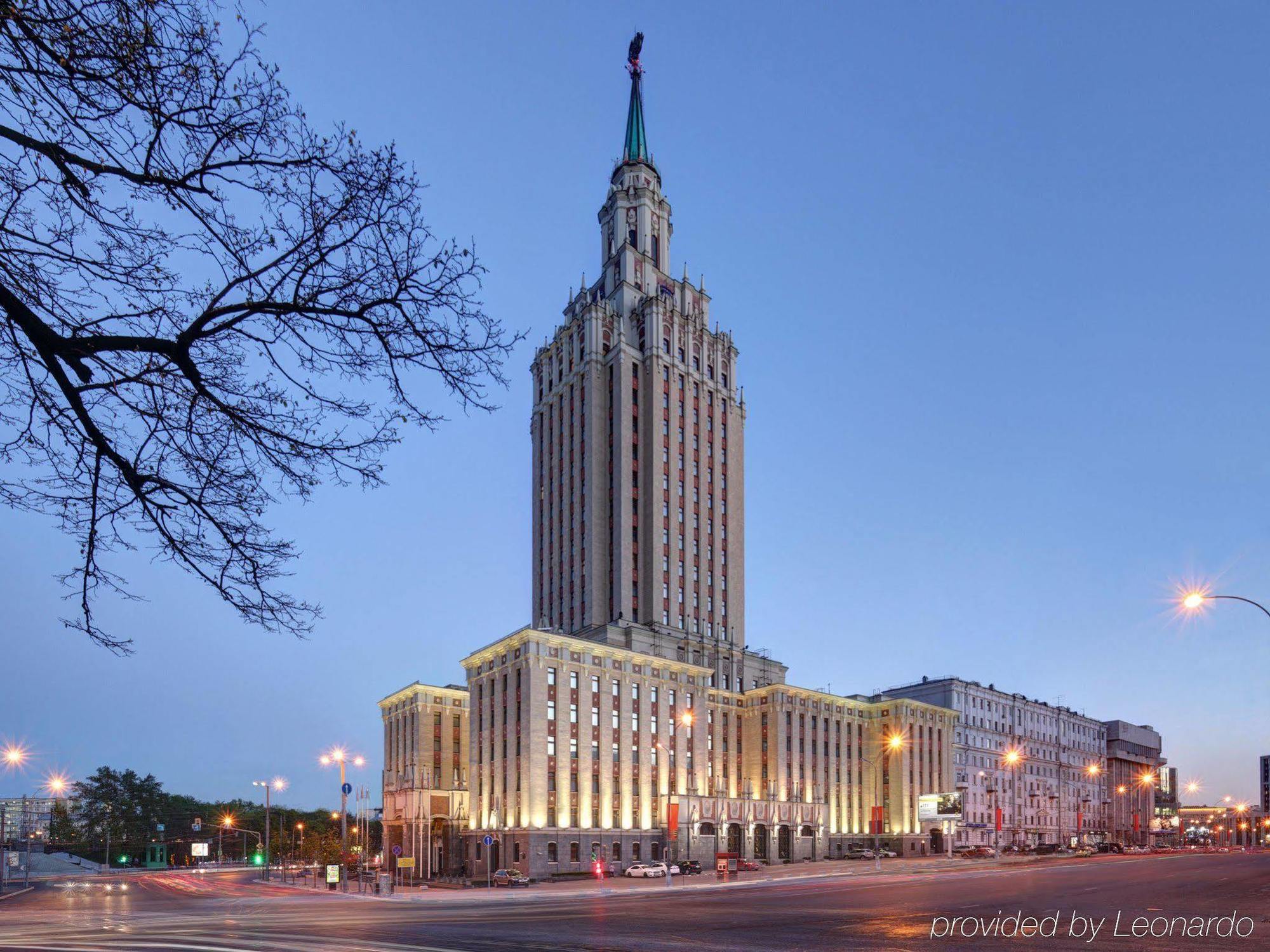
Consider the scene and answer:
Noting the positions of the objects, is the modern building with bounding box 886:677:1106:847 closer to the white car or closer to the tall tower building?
the tall tower building

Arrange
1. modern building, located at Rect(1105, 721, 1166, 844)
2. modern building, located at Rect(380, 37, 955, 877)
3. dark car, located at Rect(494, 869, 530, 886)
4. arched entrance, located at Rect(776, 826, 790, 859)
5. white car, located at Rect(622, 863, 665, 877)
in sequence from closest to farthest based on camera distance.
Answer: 1. dark car, located at Rect(494, 869, 530, 886)
2. white car, located at Rect(622, 863, 665, 877)
3. modern building, located at Rect(380, 37, 955, 877)
4. arched entrance, located at Rect(776, 826, 790, 859)
5. modern building, located at Rect(1105, 721, 1166, 844)

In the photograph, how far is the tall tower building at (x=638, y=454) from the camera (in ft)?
359

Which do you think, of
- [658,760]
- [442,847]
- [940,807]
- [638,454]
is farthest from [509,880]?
[638,454]

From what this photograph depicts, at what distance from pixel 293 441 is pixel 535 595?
115996mm

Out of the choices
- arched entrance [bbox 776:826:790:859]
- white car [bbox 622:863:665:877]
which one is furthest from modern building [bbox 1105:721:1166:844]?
white car [bbox 622:863:665:877]

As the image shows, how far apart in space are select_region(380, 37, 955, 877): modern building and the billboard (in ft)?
22.4

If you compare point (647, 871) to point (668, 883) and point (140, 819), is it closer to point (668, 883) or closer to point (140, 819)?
point (668, 883)

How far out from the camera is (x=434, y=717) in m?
108

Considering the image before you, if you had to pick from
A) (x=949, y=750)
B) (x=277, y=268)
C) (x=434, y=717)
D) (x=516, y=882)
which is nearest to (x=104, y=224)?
(x=277, y=268)

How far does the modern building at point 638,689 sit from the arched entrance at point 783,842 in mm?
229

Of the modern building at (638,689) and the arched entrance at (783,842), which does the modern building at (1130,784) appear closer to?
the modern building at (638,689)

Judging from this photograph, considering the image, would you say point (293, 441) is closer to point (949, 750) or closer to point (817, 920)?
point (817, 920)

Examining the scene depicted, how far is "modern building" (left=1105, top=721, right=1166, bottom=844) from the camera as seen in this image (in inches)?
6949

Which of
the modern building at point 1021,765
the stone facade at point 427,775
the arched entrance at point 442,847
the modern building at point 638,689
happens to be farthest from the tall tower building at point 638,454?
the modern building at point 1021,765
